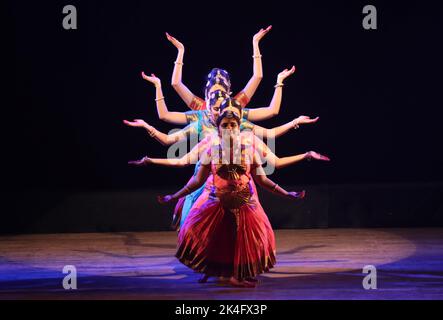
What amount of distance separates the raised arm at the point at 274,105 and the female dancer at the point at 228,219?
51 cm

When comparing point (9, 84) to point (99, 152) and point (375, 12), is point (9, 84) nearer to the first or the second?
point (99, 152)

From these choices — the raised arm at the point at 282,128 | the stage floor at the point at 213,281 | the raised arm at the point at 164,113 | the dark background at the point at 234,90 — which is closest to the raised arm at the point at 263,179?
the raised arm at the point at 282,128

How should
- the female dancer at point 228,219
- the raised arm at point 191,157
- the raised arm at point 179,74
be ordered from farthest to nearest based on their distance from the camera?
the raised arm at point 179,74 < the raised arm at point 191,157 < the female dancer at point 228,219

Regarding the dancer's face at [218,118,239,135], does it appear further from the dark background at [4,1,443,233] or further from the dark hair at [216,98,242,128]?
the dark background at [4,1,443,233]

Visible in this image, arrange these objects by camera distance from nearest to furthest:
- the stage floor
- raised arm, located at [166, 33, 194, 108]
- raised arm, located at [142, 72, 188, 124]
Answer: the stage floor → raised arm, located at [142, 72, 188, 124] → raised arm, located at [166, 33, 194, 108]

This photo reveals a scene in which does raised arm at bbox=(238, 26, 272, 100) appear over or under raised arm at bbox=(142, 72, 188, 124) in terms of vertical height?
over

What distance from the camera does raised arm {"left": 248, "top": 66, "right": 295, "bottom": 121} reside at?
4218 mm

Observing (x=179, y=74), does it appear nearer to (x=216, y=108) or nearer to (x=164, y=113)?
(x=164, y=113)

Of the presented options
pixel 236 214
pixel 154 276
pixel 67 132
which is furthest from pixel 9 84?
pixel 236 214

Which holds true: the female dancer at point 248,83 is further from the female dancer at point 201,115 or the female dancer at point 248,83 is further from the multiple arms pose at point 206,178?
the multiple arms pose at point 206,178

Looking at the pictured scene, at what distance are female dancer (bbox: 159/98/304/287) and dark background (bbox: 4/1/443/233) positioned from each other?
2.00 meters

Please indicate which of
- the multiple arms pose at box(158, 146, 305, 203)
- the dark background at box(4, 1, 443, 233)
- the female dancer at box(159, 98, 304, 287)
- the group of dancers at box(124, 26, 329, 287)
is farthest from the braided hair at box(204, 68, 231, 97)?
the dark background at box(4, 1, 443, 233)

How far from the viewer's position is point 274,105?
4273mm

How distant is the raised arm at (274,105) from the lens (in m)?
4.22
